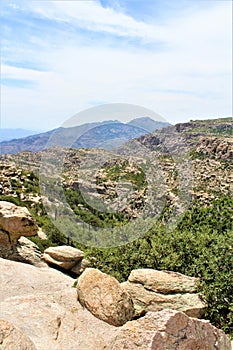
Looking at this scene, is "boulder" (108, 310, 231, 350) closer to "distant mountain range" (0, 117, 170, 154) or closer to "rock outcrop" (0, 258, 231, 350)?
"rock outcrop" (0, 258, 231, 350)

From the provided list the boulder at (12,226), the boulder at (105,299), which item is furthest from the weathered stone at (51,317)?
the boulder at (12,226)

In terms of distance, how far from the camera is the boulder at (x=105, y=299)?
12656 mm

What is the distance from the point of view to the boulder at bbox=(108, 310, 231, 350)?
7.87 meters

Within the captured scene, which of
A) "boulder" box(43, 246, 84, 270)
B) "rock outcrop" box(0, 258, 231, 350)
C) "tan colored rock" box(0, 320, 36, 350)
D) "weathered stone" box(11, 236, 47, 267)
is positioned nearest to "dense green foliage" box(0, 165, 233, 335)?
"boulder" box(43, 246, 84, 270)

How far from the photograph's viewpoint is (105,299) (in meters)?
12.9

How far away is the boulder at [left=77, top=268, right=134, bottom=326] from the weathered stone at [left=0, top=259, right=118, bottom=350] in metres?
0.27

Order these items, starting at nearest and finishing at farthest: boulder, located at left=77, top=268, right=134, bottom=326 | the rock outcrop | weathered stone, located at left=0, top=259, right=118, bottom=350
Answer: the rock outcrop
weathered stone, located at left=0, top=259, right=118, bottom=350
boulder, located at left=77, top=268, right=134, bottom=326

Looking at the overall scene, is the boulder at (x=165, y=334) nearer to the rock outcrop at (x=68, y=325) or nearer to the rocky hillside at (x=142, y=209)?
the rock outcrop at (x=68, y=325)

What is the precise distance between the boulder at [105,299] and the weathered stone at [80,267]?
23.5ft

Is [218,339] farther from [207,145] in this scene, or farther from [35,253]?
[207,145]

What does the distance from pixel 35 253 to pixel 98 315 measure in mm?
9711

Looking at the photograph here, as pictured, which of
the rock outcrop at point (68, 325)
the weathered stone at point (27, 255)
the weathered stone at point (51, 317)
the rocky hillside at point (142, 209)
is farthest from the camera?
the weathered stone at point (27, 255)

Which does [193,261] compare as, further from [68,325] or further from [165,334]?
[165,334]

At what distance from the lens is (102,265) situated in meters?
20.3
